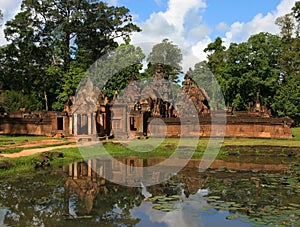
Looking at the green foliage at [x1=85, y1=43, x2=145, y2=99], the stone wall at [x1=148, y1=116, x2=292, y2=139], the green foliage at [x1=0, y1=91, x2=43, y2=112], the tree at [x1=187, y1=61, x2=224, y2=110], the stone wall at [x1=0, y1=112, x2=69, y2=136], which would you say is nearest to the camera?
the stone wall at [x1=148, y1=116, x2=292, y2=139]

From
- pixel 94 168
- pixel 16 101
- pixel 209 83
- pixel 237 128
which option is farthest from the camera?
pixel 209 83

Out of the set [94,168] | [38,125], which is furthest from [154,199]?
[38,125]

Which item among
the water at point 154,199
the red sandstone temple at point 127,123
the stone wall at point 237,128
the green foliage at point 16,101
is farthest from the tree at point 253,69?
the water at point 154,199

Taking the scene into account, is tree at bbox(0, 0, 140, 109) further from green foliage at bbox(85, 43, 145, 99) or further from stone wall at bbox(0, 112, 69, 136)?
stone wall at bbox(0, 112, 69, 136)

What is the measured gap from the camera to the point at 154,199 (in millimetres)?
10695

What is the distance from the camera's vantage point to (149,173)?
15250 mm

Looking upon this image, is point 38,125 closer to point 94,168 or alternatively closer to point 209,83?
point 94,168

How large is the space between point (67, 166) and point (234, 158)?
867cm

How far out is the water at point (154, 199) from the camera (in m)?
8.75

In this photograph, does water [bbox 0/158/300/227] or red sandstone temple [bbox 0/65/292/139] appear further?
red sandstone temple [bbox 0/65/292/139]

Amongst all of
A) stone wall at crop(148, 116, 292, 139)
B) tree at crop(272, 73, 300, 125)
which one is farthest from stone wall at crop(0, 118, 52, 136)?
tree at crop(272, 73, 300, 125)

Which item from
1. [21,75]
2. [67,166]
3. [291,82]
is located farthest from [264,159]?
[21,75]

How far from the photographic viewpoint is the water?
875 cm

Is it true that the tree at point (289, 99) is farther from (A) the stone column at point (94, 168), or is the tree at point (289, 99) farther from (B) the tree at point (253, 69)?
(A) the stone column at point (94, 168)
